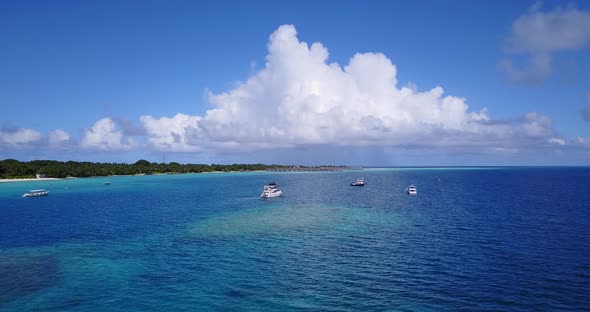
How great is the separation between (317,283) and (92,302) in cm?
1955

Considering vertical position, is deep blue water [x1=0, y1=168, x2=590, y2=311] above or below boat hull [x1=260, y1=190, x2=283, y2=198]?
below

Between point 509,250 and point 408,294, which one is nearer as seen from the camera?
point 408,294

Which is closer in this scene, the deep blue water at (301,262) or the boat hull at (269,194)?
the deep blue water at (301,262)

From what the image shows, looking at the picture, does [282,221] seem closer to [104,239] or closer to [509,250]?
[104,239]

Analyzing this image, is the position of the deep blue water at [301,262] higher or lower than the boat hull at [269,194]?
lower

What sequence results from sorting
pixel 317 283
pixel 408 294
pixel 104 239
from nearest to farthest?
pixel 408 294 < pixel 317 283 < pixel 104 239

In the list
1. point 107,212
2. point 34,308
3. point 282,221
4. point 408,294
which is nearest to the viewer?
point 34,308

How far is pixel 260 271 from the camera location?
37.6 m

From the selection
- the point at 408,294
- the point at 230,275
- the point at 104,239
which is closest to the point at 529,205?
the point at 408,294

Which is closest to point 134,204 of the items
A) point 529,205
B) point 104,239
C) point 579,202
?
point 104,239

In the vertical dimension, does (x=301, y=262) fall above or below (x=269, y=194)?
below

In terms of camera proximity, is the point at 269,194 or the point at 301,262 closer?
the point at 301,262

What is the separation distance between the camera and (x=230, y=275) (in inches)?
1448

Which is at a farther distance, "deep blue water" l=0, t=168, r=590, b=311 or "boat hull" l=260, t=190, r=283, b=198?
"boat hull" l=260, t=190, r=283, b=198
